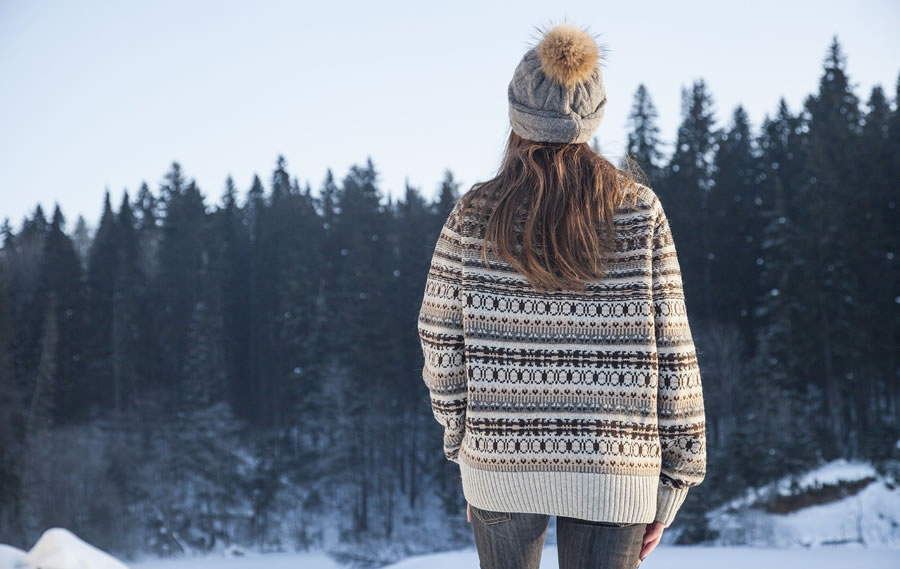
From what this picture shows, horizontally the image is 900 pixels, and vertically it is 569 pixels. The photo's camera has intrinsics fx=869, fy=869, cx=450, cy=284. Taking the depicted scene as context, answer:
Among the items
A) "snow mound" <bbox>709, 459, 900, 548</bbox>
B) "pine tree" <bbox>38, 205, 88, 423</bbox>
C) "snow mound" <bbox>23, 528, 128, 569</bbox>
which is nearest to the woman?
"snow mound" <bbox>23, 528, 128, 569</bbox>

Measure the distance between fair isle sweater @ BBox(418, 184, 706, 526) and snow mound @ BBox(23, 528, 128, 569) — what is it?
3.06 m

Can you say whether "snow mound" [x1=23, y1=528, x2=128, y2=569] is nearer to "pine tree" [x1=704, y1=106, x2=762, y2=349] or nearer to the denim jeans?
the denim jeans

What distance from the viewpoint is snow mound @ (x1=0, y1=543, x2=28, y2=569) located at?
4215mm

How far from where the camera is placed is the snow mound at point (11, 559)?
421 cm

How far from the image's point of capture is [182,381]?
33125 mm

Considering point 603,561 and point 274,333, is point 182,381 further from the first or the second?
point 603,561

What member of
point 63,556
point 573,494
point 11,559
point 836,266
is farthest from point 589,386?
point 836,266

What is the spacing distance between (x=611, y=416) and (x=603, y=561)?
295mm

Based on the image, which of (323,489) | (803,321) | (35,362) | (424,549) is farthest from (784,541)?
(35,362)

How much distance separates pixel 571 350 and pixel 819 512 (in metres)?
21.0

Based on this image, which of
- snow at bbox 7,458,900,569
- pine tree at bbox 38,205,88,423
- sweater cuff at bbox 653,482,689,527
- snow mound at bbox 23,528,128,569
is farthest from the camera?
pine tree at bbox 38,205,88,423

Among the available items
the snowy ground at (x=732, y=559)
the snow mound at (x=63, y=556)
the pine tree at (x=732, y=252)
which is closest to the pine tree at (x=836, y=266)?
the pine tree at (x=732, y=252)

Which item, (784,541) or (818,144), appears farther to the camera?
(818,144)

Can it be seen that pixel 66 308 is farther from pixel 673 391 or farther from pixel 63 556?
pixel 673 391
